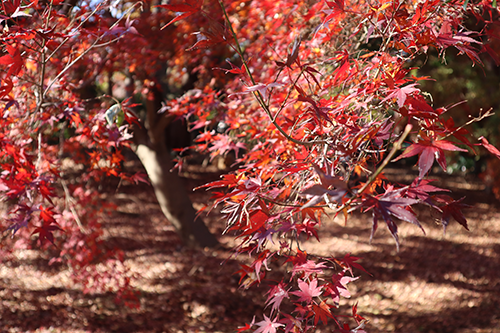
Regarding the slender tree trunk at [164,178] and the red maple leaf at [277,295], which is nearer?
the red maple leaf at [277,295]

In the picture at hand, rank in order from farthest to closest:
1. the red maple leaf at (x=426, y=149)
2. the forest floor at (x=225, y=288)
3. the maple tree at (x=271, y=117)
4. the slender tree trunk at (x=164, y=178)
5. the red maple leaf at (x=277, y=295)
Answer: the slender tree trunk at (x=164, y=178) < the forest floor at (x=225, y=288) < the red maple leaf at (x=277, y=295) < the maple tree at (x=271, y=117) < the red maple leaf at (x=426, y=149)

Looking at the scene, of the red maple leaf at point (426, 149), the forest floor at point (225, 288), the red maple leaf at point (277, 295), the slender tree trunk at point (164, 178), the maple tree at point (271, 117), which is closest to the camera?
the red maple leaf at point (426, 149)

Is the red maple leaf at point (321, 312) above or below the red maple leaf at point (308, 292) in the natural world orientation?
below

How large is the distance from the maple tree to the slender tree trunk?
0.02m

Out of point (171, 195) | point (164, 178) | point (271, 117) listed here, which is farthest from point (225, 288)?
point (271, 117)

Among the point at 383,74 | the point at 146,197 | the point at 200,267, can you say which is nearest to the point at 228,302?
the point at 200,267

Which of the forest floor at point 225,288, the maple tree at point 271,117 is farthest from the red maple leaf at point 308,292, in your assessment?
the forest floor at point 225,288

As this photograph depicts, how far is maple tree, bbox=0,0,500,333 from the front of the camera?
1277 millimetres

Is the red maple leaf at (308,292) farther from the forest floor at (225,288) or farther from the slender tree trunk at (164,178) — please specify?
the slender tree trunk at (164,178)

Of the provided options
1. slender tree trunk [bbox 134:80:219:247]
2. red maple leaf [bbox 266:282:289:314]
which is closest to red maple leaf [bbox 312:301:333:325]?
red maple leaf [bbox 266:282:289:314]

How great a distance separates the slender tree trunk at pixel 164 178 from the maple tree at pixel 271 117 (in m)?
0.02

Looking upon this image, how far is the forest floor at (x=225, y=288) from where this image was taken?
403cm

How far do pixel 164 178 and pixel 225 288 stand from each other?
5.78 feet

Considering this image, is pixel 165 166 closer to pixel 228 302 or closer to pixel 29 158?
pixel 228 302
